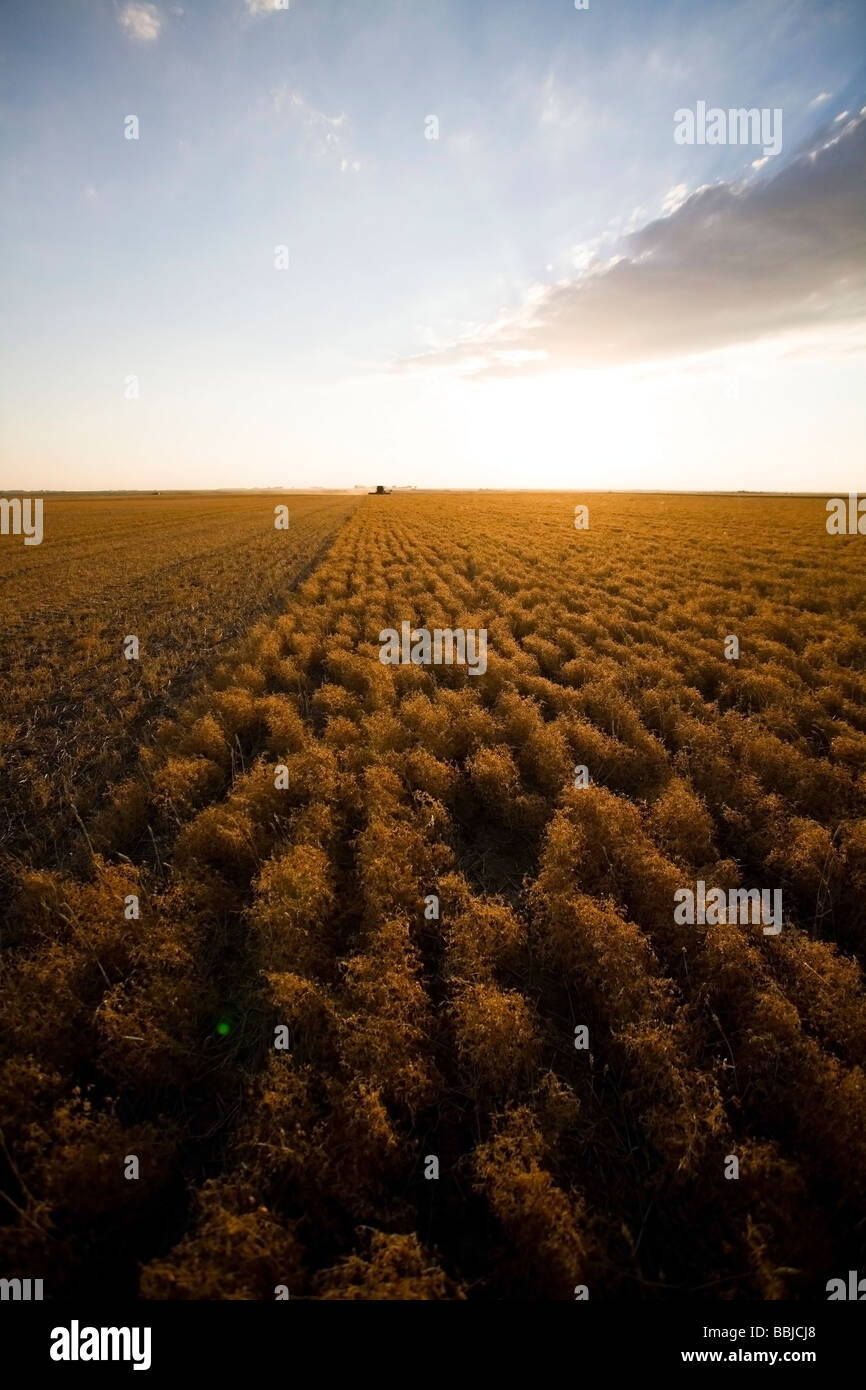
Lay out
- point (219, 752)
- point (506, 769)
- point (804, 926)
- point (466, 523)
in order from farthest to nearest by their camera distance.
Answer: point (466, 523) < point (219, 752) < point (506, 769) < point (804, 926)

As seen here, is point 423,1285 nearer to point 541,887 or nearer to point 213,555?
point 541,887

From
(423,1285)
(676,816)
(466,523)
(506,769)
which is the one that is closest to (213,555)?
(466,523)

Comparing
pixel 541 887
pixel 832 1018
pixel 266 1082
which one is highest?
pixel 541 887

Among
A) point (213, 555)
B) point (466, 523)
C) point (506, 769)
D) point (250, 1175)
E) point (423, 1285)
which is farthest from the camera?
point (466, 523)

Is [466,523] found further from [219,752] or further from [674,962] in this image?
[674,962]

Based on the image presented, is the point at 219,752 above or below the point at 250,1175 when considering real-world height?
above

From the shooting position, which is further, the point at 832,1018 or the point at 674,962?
the point at 674,962
